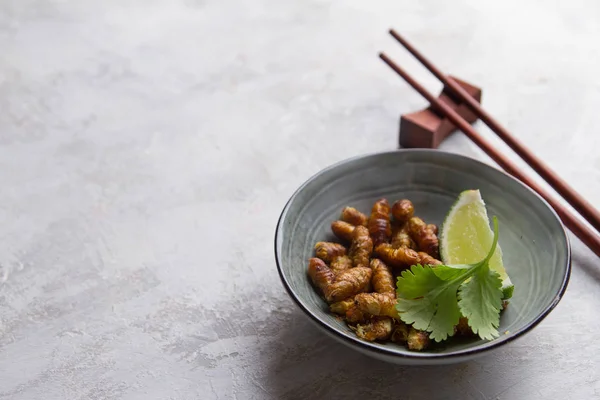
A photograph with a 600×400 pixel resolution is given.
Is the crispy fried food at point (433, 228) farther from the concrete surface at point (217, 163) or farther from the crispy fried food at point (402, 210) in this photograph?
the concrete surface at point (217, 163)

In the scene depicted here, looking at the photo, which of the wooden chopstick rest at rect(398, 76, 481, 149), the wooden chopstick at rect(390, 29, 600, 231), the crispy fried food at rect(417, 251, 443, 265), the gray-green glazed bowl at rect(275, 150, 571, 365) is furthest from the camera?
the wooden chopstick rest at rect(398, 76, 481, 149)

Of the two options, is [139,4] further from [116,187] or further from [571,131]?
[571,131]

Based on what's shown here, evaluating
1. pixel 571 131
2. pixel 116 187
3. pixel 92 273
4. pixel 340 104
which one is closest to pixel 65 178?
pixel 116 187

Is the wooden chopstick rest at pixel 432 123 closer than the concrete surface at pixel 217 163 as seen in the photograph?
No

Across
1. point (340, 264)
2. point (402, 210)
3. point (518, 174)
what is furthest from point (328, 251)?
point (518, 174)

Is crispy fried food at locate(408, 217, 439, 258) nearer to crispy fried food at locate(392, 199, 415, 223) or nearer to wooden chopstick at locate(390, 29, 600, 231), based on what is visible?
crispy fried food at locate(392, 199, 415, 223)

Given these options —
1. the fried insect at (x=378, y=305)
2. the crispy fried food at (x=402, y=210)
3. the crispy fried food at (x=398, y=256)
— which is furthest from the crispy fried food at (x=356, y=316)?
the crispy fried food at (x=402, y=210)

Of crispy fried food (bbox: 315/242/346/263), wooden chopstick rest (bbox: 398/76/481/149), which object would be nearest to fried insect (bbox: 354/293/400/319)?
crispy fried food (bbox: 315/242/346/263)
